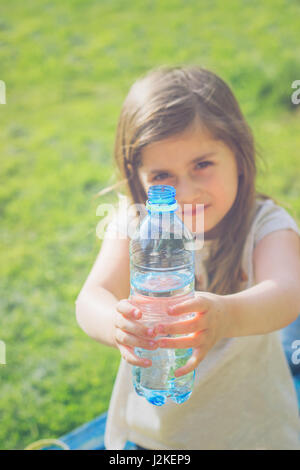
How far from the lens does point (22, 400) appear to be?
3.00 meters

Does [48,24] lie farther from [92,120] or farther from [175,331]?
[175,331]

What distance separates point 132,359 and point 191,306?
22 cm

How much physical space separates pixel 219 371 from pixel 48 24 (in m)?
7.56

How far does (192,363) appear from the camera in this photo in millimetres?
1283

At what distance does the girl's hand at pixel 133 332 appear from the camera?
1.25 metres

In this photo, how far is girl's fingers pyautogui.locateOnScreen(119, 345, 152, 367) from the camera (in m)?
1.28

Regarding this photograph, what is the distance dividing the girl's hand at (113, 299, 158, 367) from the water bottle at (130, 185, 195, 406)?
164 millimetres

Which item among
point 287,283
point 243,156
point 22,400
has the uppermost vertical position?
point 243,156

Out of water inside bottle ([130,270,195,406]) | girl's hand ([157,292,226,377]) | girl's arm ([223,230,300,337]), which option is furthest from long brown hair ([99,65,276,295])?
girl's hand ([157,292,226,377])

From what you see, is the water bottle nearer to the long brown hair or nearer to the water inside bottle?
the water inside bottle

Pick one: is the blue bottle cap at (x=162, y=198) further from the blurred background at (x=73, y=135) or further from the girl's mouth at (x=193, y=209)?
the blurred background at (x=73, y=135)

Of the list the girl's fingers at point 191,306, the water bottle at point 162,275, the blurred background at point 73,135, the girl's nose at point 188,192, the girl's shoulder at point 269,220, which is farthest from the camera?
the blurred background at point 73,135

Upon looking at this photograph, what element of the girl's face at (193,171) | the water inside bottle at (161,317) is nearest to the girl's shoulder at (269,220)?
the girl's face at (193,171)
